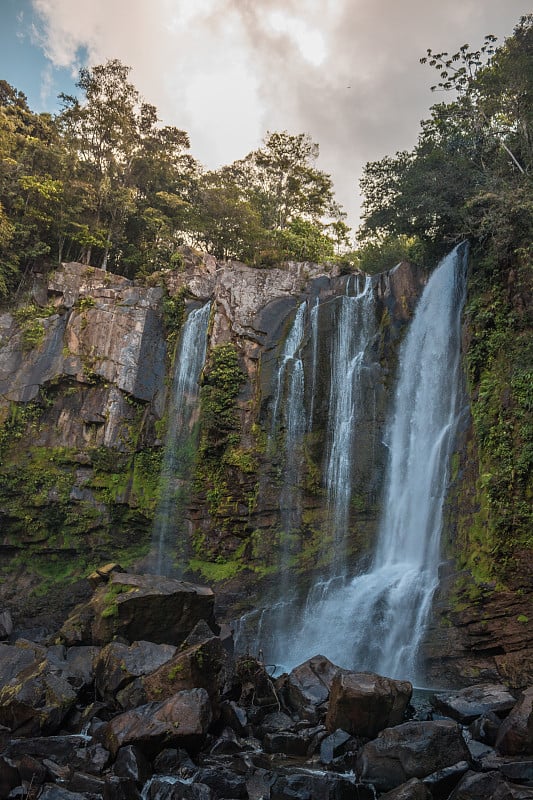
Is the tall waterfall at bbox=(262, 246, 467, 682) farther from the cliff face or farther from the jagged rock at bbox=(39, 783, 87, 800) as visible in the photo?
the jagged rock at bbox=(39, 783, 87, 800)

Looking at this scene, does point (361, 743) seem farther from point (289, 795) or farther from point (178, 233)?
point (178, 233)

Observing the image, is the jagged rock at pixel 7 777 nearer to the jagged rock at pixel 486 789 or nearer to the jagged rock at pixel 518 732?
the jagged rock at pixel 486 789

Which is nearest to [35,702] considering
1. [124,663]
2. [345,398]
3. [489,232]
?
[124,663]

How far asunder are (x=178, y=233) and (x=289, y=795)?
92.8 ft

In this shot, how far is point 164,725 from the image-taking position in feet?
25.2

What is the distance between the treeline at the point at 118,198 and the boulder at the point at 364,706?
21464 mm

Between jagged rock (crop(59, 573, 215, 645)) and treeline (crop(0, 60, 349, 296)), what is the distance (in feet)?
52.8

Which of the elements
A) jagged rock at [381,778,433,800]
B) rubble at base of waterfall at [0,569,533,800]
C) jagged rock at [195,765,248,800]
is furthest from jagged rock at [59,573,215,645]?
jagged rock at [381,778,433,800]

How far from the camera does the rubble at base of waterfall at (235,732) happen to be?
6.73 metres

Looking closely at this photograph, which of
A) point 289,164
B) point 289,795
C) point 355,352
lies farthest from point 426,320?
point 289,164

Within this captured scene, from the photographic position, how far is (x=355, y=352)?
19000 millimetres

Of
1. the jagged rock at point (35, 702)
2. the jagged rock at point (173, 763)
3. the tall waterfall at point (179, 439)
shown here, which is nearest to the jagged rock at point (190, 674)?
the jagged rock at point (173, 763)

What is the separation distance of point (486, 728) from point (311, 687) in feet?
10.9

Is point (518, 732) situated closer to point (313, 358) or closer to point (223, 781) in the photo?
point (223, 781)
